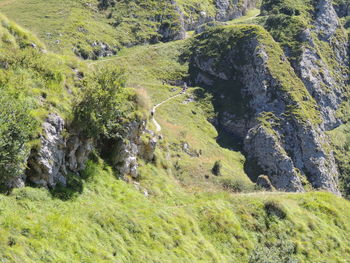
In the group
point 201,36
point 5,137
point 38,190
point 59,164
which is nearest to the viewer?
point 5,137

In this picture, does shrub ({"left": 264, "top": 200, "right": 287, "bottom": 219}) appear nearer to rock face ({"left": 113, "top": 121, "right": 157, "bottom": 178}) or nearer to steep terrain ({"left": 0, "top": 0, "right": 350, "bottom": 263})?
steep terrain ({"left": 0, "top": 0, "right": 350, "bottom": 263})

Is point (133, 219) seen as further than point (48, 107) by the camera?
No

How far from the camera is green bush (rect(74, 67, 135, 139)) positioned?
94.4 ft

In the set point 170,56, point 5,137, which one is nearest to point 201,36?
point 170,56

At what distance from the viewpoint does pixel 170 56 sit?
17675 cm

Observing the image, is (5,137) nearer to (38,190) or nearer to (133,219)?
(38,190)

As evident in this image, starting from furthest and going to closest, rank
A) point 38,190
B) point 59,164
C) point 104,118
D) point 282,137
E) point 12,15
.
Result: point 12,15 → point 282,137 → point 104,118 → point 59,164 → point 38,190

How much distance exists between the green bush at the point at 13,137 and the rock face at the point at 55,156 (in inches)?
67.0

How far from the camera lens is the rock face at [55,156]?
23.9 m

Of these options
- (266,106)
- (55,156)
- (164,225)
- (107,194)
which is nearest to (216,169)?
(266,106)

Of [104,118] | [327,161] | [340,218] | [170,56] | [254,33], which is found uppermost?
[104,118]

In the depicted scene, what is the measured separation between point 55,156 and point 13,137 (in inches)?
178

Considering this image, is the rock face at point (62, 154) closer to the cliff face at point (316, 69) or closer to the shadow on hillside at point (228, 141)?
the shadow on hillside at point (228, 141)

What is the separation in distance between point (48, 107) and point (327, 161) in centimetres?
13224
